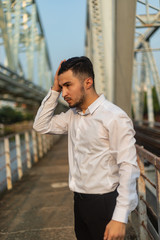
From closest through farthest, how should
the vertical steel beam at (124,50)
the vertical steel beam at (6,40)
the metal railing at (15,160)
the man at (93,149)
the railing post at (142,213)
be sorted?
1. the man at (93,149)
2. the railing post at (142,213)
3. the vertical steel beam at (124,50)
4. the metal railing at (15,160)
5. the vertical steel beam at (6,40)

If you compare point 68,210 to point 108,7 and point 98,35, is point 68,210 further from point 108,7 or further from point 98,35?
point 98,35

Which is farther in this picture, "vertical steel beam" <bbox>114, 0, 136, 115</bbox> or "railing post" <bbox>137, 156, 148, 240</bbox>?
"vertical steel beam" <bbox>114, 0, 136, 115</bbox>

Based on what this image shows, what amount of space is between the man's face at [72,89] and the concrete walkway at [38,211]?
1.79 meters

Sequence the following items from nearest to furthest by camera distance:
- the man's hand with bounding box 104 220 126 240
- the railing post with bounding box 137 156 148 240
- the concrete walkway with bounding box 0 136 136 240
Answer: the man's hand with bounding box 104 220 126 240 → the railing post with bounding box 137 156 148 240 → the concrete walkway with bounding box 0 136 136 240

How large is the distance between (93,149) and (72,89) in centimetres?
30

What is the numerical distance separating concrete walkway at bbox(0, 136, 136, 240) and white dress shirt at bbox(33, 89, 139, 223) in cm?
155

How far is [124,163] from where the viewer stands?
1.41 meters

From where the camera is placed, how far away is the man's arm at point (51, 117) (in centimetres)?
188

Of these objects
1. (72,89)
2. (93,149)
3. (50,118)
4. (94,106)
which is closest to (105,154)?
(93,149)

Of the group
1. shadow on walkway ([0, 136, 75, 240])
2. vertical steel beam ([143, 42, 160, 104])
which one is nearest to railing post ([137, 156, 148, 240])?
shadow on walkway ([0, 136, 75, 240])

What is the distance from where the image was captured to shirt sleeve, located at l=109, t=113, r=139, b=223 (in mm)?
1366

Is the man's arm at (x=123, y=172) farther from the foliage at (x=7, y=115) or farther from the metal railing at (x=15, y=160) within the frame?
the foliage at (x=7, y=115)

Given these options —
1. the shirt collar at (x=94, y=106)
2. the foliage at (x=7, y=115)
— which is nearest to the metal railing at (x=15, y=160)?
the shirt collar at (x=94, y=106)

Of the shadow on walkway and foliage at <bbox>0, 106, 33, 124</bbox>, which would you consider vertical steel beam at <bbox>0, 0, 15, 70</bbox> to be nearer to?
foliage at <bbox>0, 106, 33, 124</bbox>
